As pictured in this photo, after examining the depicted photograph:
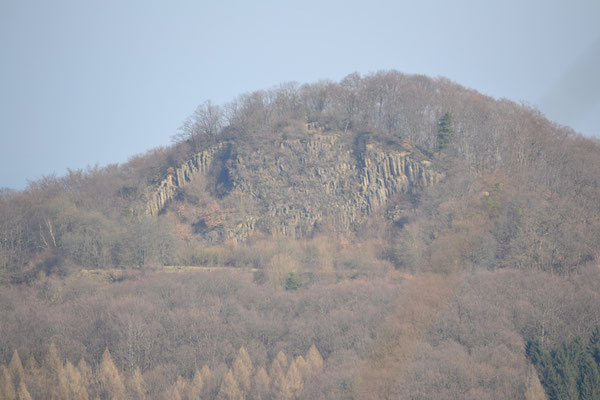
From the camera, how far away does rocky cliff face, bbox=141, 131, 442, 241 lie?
65500 millimetres

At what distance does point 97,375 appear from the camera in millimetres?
35594

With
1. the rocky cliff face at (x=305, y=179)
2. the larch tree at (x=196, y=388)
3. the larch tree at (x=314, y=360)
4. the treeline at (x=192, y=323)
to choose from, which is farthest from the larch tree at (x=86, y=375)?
the rocky cliff face at (x=305, y=179)

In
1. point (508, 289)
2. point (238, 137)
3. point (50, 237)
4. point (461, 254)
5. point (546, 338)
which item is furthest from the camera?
point (238, 137)

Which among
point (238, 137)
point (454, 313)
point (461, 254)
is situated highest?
point (238, 137)

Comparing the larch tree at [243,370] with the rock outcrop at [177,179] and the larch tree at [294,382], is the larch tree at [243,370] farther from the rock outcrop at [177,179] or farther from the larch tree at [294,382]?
the rock outcrop at [177,179]

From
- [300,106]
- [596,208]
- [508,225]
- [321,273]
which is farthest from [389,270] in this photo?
[300,106]

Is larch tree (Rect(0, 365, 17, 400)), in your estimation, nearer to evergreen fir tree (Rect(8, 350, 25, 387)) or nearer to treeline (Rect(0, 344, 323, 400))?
treeline (Rect(0, 344, 323, 400))

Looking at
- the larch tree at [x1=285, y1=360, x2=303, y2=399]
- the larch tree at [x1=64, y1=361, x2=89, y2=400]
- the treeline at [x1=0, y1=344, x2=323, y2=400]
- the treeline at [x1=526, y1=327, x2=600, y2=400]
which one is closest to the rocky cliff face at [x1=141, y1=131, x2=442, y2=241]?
the treeline at [x1=0, y1=344, x2=323, y2=400]

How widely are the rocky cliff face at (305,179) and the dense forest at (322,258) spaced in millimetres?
256

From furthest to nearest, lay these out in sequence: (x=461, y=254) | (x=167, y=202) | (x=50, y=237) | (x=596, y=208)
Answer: (x=167, y=202)
(x=50, y=237)
(x=596, y=208)
(x=461, y=254)

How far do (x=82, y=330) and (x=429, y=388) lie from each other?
26.7 m

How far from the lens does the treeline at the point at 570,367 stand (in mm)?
30656

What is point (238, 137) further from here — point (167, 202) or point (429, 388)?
point (429, 388)

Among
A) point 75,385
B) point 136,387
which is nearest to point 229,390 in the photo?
point 136,387
